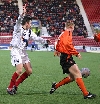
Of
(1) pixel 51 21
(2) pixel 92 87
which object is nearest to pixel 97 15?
(1) pixel 51 21

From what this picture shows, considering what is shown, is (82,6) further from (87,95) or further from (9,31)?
(87,95)

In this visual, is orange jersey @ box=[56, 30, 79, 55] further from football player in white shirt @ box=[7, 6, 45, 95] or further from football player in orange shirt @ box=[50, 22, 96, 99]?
football player in white shirt @ box=[7, 6, 45, 95]

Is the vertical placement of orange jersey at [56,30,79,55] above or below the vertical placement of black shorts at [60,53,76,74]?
above

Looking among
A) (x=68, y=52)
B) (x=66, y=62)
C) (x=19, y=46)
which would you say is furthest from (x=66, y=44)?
(x=19, y=46)

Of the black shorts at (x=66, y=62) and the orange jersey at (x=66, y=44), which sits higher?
the orange jersey at (x=66, y=44)

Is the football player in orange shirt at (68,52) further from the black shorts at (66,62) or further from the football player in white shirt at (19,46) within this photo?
the football player in white shirt at (19,46)

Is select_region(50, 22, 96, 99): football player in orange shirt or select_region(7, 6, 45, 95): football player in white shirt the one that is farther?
select_region(7, 6, 45, 95): football player in white shirt

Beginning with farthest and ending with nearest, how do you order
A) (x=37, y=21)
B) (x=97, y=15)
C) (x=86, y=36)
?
(x=97, y=15) < (x=37, y=21) < (x=86, y=36)

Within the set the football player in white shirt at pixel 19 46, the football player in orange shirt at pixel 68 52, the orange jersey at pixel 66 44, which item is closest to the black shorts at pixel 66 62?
the football player in orange shirt at pixel 68 52

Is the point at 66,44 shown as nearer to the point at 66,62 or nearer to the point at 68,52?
the point at 68,52

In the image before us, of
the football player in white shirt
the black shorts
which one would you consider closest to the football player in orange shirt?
the black shorts

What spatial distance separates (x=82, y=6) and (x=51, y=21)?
21.9 feet

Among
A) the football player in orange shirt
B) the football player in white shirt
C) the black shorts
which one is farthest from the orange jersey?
the football player in white shirt

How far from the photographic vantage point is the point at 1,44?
1451 inches
